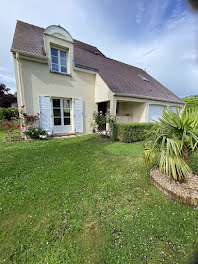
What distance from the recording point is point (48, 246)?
1.36m

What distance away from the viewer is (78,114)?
24.2 feet

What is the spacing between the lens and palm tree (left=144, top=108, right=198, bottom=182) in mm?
2021

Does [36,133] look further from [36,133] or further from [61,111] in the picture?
[61,111]

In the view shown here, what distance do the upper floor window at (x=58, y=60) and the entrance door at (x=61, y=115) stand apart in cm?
182

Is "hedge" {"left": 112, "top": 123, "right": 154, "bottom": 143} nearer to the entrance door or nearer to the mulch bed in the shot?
the mulch bed

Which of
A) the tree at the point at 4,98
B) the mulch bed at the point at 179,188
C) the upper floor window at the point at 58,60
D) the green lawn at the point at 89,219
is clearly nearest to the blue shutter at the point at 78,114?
the upper floor window at the point at 58,60

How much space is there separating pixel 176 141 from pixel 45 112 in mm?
6452

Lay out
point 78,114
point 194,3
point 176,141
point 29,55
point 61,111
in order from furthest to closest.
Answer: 1. point 78,114
2. point 61,111
3. point 29,55
4. point 176,141
5. point 194,3

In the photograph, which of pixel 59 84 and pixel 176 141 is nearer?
pixel 176 141

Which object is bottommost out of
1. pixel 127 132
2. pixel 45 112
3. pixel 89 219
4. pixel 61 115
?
pixel 89 219

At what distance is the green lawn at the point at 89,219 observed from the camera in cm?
131

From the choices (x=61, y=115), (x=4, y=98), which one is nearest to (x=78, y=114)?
(x=61, y=115)

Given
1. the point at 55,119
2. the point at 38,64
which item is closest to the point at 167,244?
the point at 55,119

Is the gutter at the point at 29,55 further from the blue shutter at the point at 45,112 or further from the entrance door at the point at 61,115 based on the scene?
the entrance door at the point at 61,115
